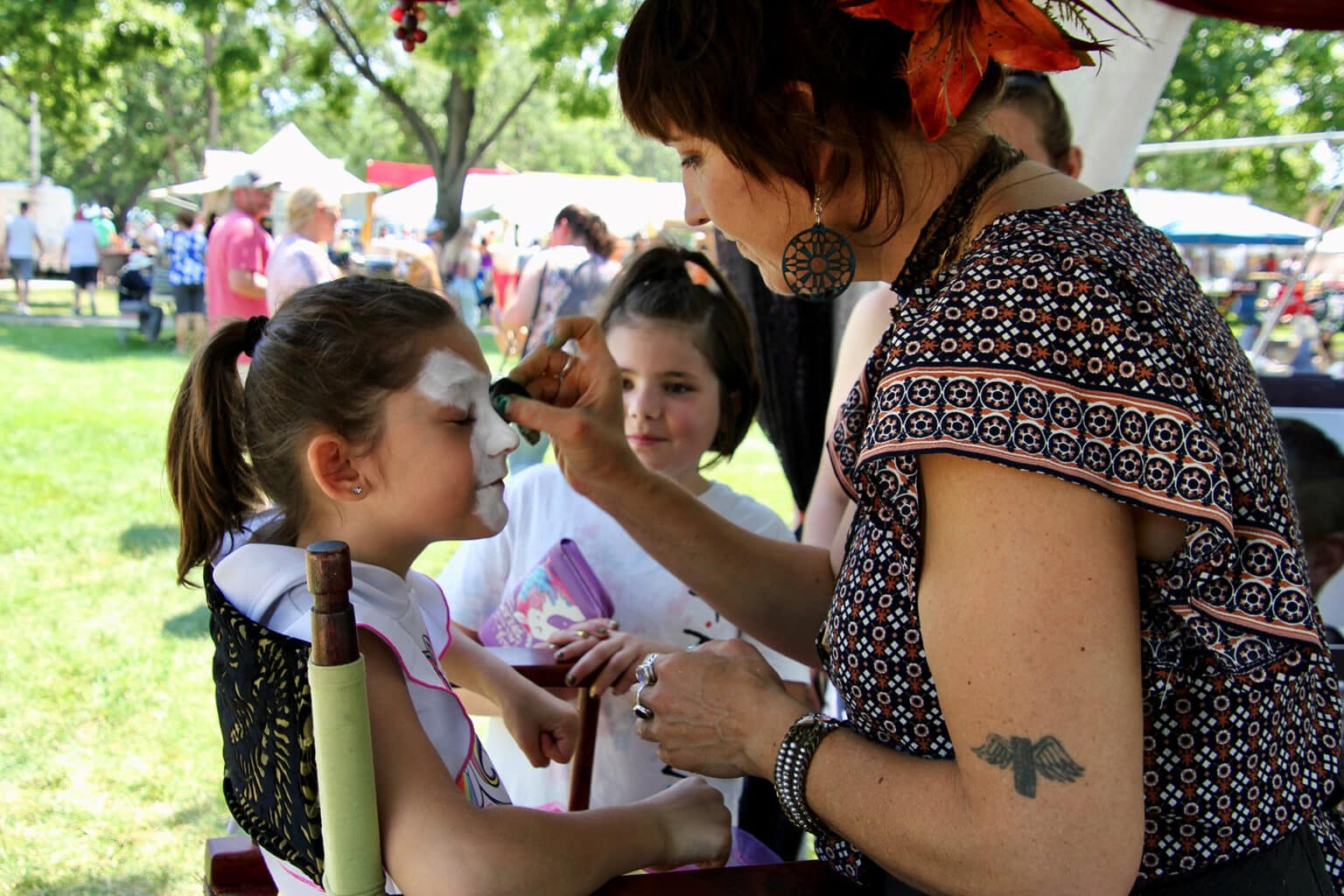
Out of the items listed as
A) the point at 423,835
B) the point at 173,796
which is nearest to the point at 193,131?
the point at 173,796

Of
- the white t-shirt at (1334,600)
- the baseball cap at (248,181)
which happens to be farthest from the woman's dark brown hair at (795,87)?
the baseball cap at (248,181)

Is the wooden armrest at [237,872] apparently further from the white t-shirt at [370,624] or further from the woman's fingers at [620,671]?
the woman's fingers at [620,671]

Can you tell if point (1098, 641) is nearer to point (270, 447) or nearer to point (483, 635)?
point (270, 447)

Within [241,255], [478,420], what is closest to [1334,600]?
[478,420]

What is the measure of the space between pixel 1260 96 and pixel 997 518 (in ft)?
58.9

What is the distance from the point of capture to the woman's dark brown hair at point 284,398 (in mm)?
1479

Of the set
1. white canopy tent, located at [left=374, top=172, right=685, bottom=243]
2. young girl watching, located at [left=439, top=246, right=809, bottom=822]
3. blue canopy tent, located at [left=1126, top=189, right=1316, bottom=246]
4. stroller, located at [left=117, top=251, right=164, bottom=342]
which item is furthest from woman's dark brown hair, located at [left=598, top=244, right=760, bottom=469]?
white canopy tent, located at [left=374, top=172, right=685, bottom=243]

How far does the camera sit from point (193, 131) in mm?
36938

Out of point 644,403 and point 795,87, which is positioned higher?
point 795,87

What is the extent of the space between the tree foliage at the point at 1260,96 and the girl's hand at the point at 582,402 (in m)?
12.9

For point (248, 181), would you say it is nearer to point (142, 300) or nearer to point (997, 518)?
point (142, 300)

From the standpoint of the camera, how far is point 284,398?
150cm

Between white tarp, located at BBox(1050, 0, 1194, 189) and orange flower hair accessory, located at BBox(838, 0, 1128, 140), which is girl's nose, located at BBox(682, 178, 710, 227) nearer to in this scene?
orange flower hair accessory, located at BBox(838, 0, 1128, 140)

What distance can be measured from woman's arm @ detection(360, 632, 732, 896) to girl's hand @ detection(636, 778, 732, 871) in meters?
0.03
